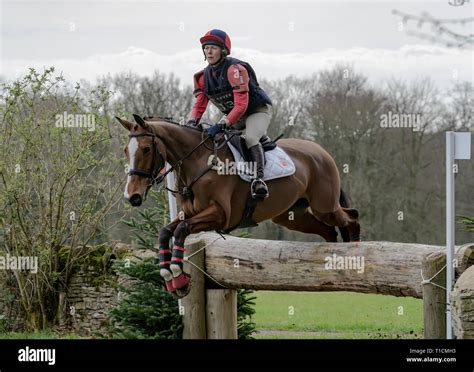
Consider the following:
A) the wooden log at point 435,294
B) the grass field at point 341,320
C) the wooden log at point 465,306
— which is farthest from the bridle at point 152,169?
the grass field at point 341,320

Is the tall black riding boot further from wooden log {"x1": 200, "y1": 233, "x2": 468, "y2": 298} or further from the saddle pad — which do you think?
wooden log {"x1": 200, "y1": 233, "x2": 468, "y2": 298}

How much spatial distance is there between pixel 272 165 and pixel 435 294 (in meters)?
1.80

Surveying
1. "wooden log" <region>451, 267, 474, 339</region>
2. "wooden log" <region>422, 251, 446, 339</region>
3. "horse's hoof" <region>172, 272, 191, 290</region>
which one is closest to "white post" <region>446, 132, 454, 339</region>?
"wooden log" <region>422, 251, 446, 339</region>

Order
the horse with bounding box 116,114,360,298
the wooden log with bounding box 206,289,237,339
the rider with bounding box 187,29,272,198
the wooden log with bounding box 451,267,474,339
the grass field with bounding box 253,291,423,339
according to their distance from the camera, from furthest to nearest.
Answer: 1. the grass field with bounding box 253,291,423,339
2. the wooden log with bounding box 206,289,237,339
3. the rider with bounding box 187,29,272,198
4. the horse with bounding box 116,114,360,298
5. the wooden log with bounding box 451,267,474,339

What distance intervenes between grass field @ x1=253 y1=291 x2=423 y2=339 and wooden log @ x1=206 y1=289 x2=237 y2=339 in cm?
96

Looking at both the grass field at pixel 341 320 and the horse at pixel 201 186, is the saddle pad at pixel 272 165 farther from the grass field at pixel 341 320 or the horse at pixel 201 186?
the grass field at pixel 341 320

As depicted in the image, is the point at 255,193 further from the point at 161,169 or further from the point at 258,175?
the point at 161,169

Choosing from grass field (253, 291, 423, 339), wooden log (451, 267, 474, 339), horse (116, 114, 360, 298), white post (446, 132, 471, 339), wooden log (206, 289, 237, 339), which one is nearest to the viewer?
wooden log (451, 267, 474, 339)

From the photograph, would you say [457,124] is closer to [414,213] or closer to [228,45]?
[414,213]

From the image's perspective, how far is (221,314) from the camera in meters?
8.09

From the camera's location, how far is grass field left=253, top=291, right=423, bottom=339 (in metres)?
11.2

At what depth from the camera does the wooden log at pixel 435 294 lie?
6477 mm

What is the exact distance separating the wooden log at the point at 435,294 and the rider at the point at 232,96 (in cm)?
149

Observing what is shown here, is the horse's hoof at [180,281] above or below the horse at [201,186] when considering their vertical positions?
below
